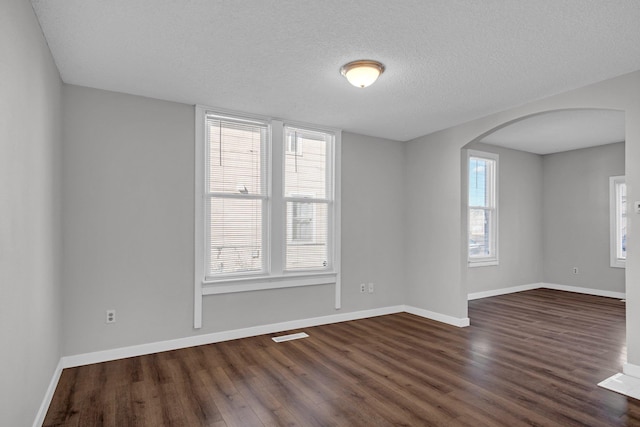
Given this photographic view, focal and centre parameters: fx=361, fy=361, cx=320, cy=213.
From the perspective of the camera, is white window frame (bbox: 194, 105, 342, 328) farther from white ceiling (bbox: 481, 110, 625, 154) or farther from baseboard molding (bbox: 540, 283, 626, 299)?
baseboard molding (bbox: 540, 283, 626, 299)

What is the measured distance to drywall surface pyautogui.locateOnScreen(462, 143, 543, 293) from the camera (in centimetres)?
666

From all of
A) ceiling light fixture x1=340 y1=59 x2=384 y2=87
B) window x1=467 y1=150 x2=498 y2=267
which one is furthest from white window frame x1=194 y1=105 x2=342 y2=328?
window x1=467 y1=150 x2=498 y2=267

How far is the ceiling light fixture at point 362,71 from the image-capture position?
9.65 ft

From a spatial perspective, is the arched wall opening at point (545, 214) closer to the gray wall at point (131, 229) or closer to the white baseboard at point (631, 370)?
the white baseboard at point (631, 370)

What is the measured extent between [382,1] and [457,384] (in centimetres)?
288

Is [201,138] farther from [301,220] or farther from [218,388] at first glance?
[218,388]

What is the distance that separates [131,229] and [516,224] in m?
6.68

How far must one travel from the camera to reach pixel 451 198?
4879 mm

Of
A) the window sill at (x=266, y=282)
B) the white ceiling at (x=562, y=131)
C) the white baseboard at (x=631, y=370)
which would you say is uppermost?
the white ceiling at (x=562, y=131)

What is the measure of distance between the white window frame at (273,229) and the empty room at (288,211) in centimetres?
2

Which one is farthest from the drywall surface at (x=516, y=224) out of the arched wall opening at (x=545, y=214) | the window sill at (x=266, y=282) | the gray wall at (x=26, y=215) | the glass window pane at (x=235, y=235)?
the gray wall at (x=26, y=215)

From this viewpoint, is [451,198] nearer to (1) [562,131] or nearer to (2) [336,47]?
(1) [562,131]

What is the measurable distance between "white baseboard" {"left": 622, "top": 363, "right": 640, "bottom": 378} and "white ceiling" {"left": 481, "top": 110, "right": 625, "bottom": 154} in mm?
2716

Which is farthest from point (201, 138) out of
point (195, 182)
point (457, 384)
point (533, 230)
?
point (533, 230)
